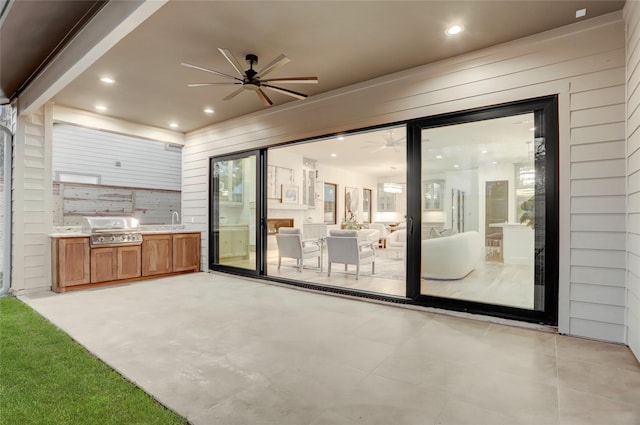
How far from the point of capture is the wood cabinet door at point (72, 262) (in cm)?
492

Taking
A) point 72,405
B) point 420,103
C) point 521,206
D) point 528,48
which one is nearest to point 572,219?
point 521,206

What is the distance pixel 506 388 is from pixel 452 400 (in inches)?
17.0

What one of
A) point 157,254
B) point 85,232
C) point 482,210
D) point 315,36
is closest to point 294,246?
point 157,254

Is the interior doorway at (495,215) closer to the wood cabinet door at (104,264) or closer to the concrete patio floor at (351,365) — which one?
the concrete patio floor at (351,365)

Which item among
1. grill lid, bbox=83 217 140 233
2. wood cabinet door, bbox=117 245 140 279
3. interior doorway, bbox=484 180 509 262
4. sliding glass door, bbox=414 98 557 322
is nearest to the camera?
sliding glass door, bbox=414 98 557 322

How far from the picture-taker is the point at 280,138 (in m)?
5.45

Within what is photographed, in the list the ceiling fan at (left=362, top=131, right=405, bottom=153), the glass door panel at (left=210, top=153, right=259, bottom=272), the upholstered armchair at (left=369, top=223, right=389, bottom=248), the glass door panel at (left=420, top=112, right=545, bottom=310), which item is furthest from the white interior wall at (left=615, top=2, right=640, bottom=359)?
the upholstered armchair at (left=369, top=223, right=389, bottom=248)

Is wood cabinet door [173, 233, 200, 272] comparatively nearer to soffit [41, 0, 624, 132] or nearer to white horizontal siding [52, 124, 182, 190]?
white horizontal siding [52, 124, 182, 190]

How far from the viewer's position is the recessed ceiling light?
3157mm

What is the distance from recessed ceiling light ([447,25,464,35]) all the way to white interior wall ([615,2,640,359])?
1258mm

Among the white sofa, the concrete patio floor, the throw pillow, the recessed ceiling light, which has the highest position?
the recessed ceiling light

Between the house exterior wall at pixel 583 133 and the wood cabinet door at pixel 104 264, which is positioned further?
the wood cabinet door at pixel 104 264

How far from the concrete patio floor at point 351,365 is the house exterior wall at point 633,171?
33 centimetres

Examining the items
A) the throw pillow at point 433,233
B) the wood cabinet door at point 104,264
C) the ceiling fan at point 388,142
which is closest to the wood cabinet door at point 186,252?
the wood cabinet door at point 104,264
